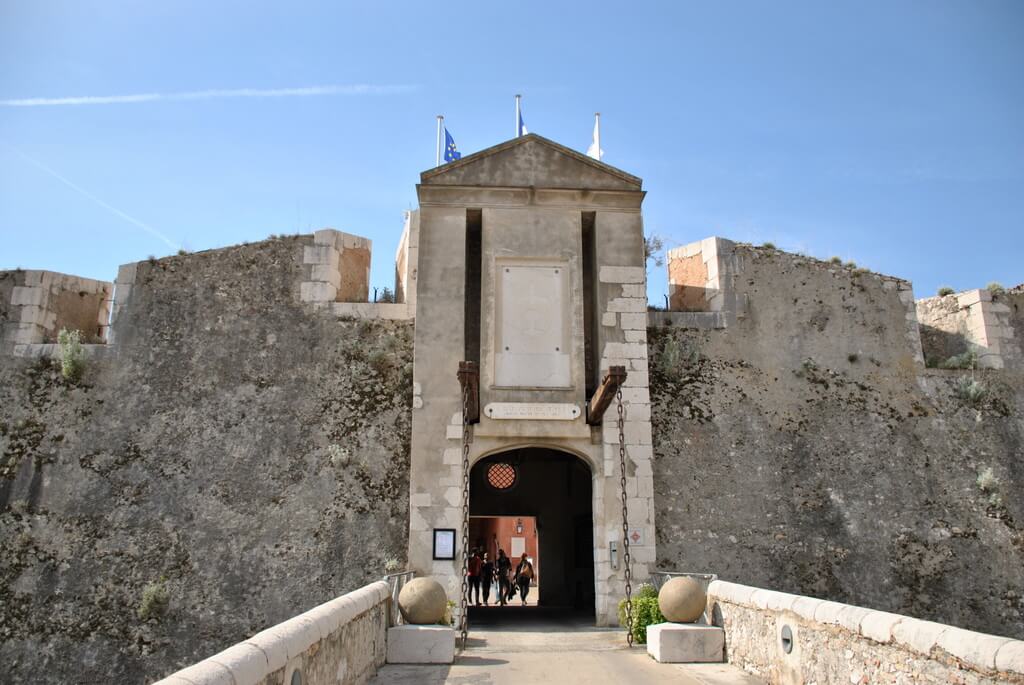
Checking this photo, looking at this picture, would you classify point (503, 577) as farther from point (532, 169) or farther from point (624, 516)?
point (532, 169)

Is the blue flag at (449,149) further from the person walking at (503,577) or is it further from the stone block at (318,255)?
the person walking at (503,577)

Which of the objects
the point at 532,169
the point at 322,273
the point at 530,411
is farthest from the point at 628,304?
the point at 322,273

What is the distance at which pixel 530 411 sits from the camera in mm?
12289

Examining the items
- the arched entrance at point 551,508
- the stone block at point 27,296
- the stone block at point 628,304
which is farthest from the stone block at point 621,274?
the stone block at point 27,296

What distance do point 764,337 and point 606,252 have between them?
333 centimetres

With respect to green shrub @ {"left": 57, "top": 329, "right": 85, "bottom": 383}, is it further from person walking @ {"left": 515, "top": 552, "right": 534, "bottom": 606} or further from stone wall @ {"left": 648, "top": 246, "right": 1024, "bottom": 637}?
person walking @ {"left": 515, "top": 552, "right": 534, "bottom": 606}

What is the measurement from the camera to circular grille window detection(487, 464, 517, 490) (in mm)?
16984

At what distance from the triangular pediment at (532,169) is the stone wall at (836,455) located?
2842 millimetres

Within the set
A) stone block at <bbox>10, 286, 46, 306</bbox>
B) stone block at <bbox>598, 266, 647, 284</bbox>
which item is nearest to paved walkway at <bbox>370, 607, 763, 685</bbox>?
stone block at <bbox>598, 266, 647, 284</bbox>

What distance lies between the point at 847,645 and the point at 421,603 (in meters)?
4.74

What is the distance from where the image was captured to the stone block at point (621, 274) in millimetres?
13281

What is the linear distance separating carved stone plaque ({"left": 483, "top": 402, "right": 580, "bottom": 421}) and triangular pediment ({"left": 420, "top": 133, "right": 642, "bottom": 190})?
3788 mm

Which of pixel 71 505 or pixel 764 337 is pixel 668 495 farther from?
pixel 71 505

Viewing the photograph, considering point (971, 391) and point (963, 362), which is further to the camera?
point (963, 362)
